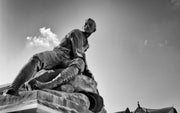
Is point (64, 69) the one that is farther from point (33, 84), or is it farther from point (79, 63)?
point (33, 84)

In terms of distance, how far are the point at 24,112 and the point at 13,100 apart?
0.32 m

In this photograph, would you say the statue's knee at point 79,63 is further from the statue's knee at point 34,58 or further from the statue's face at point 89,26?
the statue's face at point 89,26

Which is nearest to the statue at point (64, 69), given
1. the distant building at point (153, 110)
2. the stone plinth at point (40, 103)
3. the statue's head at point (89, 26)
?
the statue's head at point (89, 26)

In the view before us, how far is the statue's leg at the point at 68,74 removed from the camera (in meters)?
4.46

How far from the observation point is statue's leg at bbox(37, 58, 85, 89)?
4461 millimetres

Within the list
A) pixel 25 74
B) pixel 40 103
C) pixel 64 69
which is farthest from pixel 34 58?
pixel 40 103

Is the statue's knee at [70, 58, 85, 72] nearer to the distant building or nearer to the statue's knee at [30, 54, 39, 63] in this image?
the statue's knee at [30, 54, 39, 63]

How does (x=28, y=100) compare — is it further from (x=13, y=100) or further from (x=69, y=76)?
(x=69, y=76)

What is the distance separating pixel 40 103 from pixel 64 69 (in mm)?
1270

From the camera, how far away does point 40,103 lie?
3754 millimetres

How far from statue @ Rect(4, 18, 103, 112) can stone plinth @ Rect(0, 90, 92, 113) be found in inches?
6.7

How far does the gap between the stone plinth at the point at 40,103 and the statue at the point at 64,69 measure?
0.17m

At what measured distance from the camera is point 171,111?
109 ft

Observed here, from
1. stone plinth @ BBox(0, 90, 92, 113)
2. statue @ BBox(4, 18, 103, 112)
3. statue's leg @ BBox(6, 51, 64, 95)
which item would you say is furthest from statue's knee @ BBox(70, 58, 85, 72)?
stone plinth @ BBox(0, 90, 92, 113)
